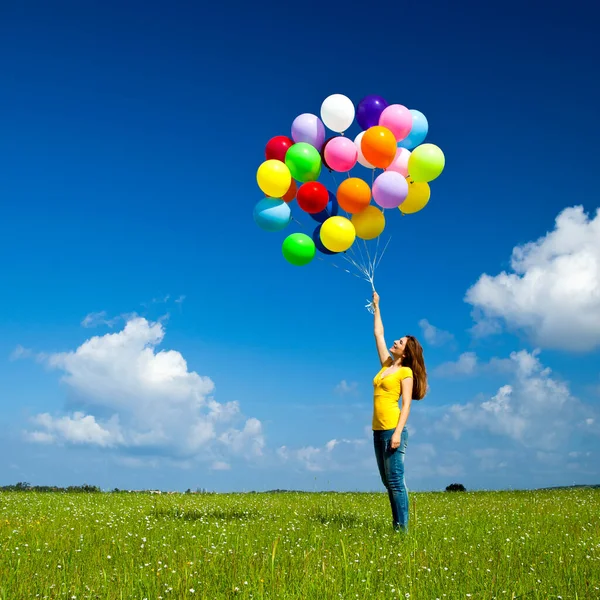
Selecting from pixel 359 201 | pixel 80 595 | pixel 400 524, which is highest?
pixel 359 201

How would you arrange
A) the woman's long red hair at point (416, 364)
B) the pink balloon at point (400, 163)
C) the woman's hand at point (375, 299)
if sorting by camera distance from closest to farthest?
the woman's long red hair at point (416, 364) → the woman's hand at point (375, 299) → the pink balloon at point (400, 163)

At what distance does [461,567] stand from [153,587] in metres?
3.64

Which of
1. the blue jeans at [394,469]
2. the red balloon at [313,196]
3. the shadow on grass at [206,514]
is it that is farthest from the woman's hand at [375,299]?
the shadow on grass at [206,514]

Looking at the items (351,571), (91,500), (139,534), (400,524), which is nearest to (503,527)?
(400,524)

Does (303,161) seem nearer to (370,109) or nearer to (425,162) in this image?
(370,109)

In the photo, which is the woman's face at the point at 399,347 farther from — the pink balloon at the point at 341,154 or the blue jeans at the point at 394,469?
the pink balloon at the point at 341,154

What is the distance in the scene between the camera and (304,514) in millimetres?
12570

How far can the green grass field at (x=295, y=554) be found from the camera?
6.29 metres

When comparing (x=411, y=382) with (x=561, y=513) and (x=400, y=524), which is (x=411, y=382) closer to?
(x=400, y=524)

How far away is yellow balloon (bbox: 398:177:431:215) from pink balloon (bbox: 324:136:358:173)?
1.39 m

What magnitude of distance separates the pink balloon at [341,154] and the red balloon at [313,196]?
493mm

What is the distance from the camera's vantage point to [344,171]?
39.1ft

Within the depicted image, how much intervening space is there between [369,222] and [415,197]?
1225 mm


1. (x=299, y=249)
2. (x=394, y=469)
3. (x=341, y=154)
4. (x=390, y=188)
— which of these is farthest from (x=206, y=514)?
(x=341, y=154)
